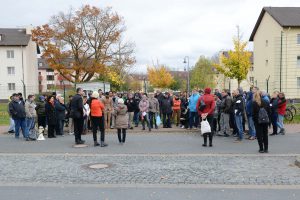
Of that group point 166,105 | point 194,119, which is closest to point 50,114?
point 166,105

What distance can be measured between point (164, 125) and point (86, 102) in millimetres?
3737

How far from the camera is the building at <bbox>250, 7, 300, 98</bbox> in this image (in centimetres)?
3662

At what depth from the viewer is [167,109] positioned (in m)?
14.5

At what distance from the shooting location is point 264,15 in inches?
1735

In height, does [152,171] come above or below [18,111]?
below

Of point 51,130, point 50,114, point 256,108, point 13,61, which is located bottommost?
point 51,130

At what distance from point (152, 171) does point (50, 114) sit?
6.67 m

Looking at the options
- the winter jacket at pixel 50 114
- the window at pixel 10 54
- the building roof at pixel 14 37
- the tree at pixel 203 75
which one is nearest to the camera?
the winter jacket at pixel 50 114

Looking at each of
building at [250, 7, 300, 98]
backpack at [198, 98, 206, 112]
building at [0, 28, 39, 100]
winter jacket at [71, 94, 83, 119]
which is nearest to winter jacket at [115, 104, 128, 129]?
winter jacket at [71, 94, 83, 119]

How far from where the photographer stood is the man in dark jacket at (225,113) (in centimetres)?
1216

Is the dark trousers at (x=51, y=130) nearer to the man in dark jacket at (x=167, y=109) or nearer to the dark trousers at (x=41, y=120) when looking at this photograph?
the dark trousers at (x=41, y=120)

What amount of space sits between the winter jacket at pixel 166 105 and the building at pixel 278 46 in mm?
20456

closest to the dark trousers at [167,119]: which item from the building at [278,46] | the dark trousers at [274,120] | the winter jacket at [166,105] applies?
the winter jacket at [166,105]

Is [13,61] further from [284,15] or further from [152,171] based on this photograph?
[152,171]
